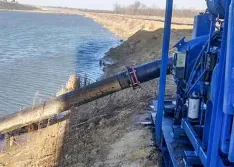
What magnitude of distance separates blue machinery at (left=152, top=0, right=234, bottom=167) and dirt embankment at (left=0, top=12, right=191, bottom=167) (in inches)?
37.2

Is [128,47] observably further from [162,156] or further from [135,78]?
[162,156]

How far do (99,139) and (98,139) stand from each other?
0.15 ft

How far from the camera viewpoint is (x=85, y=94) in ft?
31.4

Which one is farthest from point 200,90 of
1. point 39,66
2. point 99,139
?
point 39,66

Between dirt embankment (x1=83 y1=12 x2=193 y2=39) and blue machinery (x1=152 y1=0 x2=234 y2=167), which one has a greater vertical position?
blue machinery (x1=152 y1=0 x2=234 y2=167)

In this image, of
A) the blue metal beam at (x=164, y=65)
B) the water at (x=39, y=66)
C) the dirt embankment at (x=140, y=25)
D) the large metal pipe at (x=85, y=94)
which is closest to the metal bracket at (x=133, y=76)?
the large metal pipe at (x=85, y=94)

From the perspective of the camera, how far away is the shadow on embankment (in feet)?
24.8

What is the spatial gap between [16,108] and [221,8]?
1120 centimetres

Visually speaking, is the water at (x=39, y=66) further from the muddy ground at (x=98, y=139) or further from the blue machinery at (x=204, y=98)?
the blue machinery at (x=204, y=98)

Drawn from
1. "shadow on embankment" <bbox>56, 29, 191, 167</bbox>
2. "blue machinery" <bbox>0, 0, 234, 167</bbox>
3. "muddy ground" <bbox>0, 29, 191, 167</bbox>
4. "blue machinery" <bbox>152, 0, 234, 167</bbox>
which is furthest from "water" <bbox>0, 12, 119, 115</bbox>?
"blue machinery" <bbox>152, 0, 234, 167</bbox>

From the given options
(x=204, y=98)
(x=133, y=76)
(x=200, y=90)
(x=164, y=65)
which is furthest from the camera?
(x=133, y=76)

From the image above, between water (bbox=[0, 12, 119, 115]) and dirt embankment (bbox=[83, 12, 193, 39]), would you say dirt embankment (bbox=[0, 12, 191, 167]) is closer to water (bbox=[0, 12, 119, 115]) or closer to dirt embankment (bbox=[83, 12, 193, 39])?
water (bbox=[0, 12, 119, 115])

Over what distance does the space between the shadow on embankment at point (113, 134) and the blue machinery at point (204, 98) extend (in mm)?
803

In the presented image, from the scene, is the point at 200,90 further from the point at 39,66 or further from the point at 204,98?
the point at 39,66
